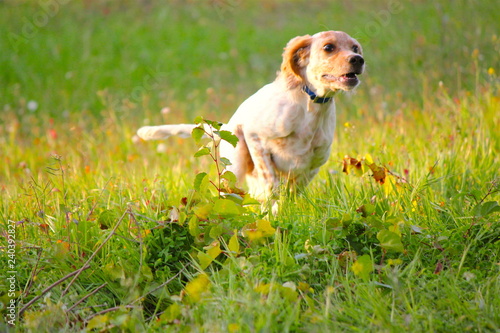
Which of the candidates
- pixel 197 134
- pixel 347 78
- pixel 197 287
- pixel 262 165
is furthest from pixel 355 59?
pixel 197 287

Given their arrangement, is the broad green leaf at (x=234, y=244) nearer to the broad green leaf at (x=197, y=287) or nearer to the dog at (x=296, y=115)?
the broad green leaf at (x=197, y=287)

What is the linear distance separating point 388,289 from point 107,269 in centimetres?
129

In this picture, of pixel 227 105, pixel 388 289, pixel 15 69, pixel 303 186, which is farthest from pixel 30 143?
pixel 388 289

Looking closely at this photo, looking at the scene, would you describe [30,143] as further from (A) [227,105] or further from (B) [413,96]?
(B) [413,96]

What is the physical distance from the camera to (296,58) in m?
3.49

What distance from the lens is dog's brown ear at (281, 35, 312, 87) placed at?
3.44 metres

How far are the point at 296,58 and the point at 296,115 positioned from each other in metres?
0.38

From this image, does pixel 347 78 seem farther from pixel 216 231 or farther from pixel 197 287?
pixel 197 287

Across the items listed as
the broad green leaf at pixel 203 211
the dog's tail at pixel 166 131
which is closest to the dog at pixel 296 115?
the dog's tail at pixel 166 131

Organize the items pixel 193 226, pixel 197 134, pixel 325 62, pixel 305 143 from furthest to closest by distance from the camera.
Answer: pixel 305 143, pixel 325 62, pixel 197 134, pixel 193 226

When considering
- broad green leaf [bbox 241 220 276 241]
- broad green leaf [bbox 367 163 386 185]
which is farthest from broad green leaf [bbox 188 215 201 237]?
broad green leaf [bbox 367 163 386 185]

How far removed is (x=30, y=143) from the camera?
671 cm

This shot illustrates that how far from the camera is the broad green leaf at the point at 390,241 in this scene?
8.43 ft

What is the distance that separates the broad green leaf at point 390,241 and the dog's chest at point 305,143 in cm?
100
